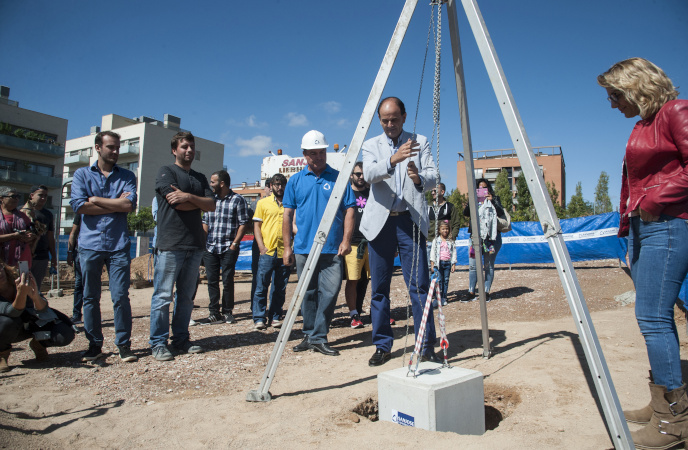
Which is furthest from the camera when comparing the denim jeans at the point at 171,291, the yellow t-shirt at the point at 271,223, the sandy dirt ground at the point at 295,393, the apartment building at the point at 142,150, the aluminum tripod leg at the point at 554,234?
the apartment building at the point at 142,150

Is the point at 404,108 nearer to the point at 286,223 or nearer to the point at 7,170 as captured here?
the point at 286,223

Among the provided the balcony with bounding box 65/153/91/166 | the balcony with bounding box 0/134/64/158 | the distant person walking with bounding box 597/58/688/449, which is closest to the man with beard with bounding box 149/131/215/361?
the distant person walking with bounding box 597/58/688/449

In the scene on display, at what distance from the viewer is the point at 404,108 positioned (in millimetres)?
3855

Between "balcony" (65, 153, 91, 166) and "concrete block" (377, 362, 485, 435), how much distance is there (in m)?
64.6

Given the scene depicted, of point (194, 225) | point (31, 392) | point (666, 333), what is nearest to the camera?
point (666, 333)

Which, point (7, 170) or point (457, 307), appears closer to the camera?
point (457, 307)

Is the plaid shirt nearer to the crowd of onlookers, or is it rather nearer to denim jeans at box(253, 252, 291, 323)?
denim jeans at box(253, 252, 291, 323)

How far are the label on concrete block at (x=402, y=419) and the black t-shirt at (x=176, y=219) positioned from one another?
2582 millimetres

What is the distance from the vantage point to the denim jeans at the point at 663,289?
90.5 inches

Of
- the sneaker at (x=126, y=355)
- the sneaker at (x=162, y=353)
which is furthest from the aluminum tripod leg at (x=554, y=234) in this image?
the sneaker at (x=126, y=355)

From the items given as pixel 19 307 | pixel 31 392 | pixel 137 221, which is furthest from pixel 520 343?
pixel 137 221

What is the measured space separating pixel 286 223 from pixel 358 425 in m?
2.60

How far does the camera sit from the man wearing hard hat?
14.4 ft

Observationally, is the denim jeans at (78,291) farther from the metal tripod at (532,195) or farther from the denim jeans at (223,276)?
the metal tripod at (532,195)
